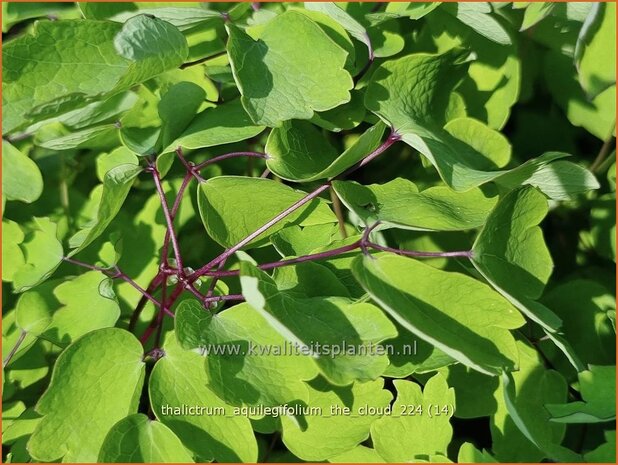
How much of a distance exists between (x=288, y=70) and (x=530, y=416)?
0.47 meters

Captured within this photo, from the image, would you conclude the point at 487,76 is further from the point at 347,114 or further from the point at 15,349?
the point at 15,349

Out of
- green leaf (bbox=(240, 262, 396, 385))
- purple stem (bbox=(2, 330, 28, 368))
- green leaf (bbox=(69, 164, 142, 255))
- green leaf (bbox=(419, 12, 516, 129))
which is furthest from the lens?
green leaf (bbox=(419, 12, 516, 129))

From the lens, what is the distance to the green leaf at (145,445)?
2.39ft

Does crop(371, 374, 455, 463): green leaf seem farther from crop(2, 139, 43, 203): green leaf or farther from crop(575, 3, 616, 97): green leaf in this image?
crop(2, 139, 43, 203): green leaf

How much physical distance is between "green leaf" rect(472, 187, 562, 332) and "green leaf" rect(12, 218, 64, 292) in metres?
0.53

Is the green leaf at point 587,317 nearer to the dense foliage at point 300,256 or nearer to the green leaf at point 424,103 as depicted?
the dense foliage at point 300,256

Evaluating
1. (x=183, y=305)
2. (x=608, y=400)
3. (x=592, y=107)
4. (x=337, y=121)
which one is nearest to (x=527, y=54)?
(x=592, y=107)

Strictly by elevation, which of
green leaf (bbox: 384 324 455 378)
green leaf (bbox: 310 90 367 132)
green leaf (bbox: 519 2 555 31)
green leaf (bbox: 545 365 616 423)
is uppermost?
green leaf (bbox: 519 2 555 31)

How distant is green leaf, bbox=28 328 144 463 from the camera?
0.74 metres

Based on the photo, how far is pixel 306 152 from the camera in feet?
2.76

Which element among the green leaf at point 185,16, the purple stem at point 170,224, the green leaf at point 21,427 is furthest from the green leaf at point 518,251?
the green leaf at point 21,427

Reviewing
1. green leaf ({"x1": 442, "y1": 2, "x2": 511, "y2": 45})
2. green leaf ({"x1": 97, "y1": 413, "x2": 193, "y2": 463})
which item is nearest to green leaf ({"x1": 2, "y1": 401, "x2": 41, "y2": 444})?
green leaf ({"x1": 97, "y1": 413, "x2": 193, "y2": 463})

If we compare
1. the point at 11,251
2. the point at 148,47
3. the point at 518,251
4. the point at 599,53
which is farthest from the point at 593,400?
the point at 11,251

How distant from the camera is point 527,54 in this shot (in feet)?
3.63
